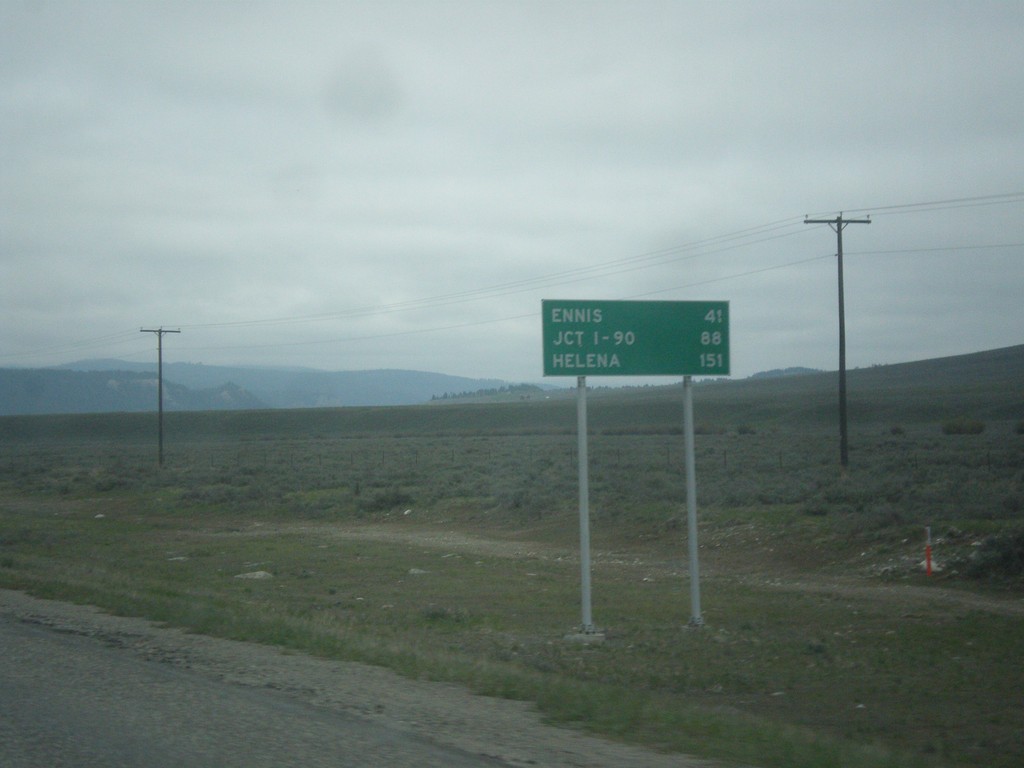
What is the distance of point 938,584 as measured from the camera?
65.7 ft

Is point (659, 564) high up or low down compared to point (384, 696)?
down

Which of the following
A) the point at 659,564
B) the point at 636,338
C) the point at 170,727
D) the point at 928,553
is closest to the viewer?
the point at 170,727

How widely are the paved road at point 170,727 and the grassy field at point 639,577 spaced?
184 cm

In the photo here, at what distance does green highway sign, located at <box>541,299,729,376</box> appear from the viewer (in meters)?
15.3

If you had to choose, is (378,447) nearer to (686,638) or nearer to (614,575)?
(614,575)

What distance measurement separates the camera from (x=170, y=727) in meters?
7.83

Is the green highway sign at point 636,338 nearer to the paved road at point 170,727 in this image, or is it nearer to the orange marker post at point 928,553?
the paved road at point 170,727

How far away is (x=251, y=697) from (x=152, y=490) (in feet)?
151

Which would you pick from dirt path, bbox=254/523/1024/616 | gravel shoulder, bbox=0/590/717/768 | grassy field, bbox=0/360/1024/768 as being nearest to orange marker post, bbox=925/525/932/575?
grassy field, bbox=0/360/1024/768

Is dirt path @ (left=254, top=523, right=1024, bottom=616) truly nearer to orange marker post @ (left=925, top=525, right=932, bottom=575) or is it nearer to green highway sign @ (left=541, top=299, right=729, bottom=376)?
orange marker post @ (left=925, top=525, right=932, bottom=575)

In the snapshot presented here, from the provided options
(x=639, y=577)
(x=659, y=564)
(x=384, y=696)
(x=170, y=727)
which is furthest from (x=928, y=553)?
(x=170, y=727)

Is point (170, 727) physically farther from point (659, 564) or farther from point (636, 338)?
point (659, 564)

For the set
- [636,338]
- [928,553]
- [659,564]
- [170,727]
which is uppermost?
[636,338]

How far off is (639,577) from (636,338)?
9164 millimetres
